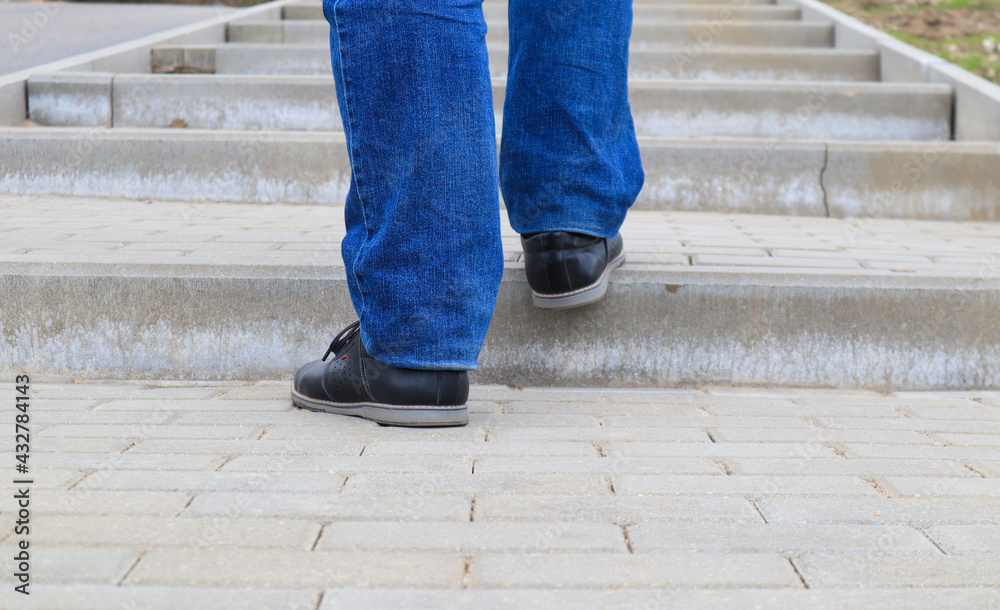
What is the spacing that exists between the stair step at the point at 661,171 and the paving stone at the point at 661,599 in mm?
2241

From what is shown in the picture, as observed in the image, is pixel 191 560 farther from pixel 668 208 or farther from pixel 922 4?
pixel 922 4

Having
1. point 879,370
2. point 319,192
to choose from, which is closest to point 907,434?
point 879,370

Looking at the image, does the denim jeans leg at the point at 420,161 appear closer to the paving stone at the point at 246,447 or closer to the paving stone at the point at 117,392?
the paving stone at the point at 246,447

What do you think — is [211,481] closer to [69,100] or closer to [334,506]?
[334,506]

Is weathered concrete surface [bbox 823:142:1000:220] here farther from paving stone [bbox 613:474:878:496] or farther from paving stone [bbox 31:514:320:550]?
paving stone [bbox 31:514:320:550]

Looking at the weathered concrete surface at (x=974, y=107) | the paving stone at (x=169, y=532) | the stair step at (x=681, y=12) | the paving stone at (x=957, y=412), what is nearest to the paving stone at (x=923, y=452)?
the paving stone at (x=957, y=412)

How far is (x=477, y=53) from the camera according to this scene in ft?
4.48

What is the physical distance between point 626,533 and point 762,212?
2239 mm

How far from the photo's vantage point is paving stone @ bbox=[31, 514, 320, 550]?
3.11 ft

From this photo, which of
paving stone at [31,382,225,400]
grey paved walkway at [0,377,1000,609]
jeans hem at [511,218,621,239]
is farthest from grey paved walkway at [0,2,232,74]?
grey paved walkway at [0,377,1000,609]

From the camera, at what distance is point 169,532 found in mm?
979

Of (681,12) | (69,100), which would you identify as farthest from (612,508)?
(681,12)

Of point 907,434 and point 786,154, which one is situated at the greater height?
point 786,154

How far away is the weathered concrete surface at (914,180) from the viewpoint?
291 centimetres
